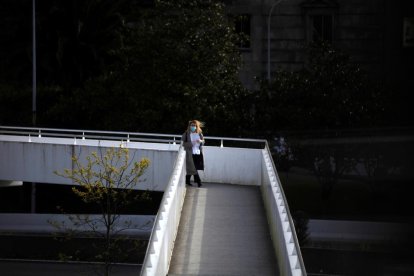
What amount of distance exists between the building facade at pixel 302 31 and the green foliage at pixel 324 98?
837 centimetres

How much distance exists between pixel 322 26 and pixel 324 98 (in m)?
14.1

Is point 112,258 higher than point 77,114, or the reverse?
point 77,114

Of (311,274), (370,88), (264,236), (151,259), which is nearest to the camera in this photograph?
(151,259)

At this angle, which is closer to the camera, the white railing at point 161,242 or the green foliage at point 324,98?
the white railing at point 161,242

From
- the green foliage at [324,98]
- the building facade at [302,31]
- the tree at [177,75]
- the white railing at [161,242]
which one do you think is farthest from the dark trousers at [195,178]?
the building facade at [302,31]

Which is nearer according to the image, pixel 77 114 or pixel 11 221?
pixel 11 221

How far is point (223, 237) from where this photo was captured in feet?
54.7

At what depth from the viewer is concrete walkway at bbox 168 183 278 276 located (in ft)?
46.8

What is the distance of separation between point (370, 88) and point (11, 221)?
843 inches

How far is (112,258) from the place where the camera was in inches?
1642

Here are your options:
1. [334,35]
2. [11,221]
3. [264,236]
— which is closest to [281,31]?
[334,35]

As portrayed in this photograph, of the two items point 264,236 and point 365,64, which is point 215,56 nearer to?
point 365,64

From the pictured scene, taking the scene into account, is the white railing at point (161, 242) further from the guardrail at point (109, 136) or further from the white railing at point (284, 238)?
the guardrail at point (109, 136)

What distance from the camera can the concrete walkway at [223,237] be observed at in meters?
14.3
